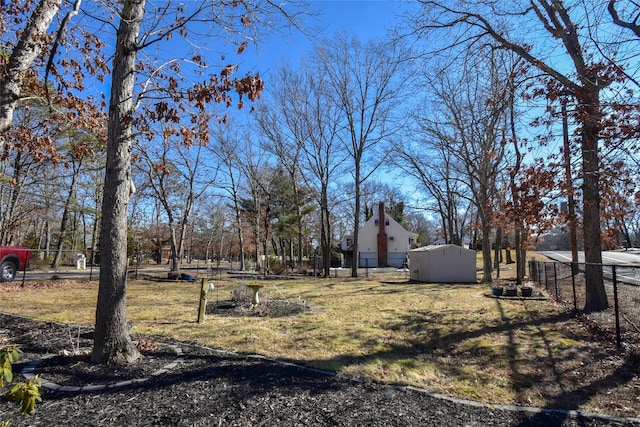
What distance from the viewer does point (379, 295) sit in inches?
527

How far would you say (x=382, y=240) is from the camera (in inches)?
1610

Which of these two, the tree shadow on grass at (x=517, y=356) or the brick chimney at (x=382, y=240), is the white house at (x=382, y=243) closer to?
the brick chimney at (x=382, y=240)

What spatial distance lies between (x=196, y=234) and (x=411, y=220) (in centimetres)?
3788

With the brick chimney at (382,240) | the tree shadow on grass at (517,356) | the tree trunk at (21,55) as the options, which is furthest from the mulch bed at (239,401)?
the brick chimney at (382,240)

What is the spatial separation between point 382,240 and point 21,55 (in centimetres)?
3787

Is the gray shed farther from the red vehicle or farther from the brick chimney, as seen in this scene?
the brick chimney

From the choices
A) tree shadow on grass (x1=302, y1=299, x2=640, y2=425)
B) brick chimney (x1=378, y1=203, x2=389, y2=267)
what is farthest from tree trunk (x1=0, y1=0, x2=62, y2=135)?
brick chimney (x1=378, y1=203, x2=389, y2=267)

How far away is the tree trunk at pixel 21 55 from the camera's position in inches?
182

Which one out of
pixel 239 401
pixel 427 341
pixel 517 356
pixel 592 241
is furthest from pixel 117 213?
pixel 592 241

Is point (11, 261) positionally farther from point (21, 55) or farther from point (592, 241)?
point (592, 241)

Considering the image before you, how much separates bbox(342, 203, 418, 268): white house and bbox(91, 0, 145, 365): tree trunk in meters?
36.6

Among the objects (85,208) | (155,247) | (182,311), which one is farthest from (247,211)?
(182,311)

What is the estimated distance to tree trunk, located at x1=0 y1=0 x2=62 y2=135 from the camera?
463 cm

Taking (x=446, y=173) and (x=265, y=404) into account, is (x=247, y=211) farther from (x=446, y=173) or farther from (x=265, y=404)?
(x=265, y=404)
